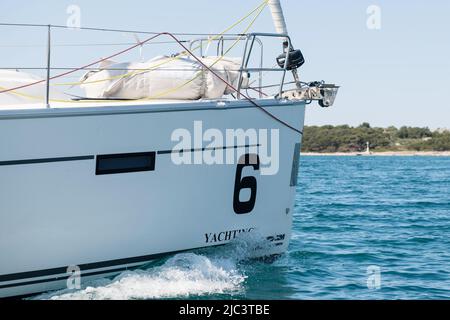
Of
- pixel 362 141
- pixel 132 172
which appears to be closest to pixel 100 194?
pixel 132 172

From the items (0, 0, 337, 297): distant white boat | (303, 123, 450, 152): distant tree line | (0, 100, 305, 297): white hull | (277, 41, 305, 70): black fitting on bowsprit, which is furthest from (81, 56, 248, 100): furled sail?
(303, 123, 450, 152): distant tree line

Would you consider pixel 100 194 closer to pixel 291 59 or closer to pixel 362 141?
pixel 291 59

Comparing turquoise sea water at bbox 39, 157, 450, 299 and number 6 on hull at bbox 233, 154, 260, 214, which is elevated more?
number 6 on hull at bbox 233, 154, 260, 214

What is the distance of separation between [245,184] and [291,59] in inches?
67.8

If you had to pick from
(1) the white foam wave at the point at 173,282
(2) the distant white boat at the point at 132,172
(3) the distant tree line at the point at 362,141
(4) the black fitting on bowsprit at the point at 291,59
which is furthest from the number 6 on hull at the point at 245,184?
(3) the distant tree line at the point at 362,141

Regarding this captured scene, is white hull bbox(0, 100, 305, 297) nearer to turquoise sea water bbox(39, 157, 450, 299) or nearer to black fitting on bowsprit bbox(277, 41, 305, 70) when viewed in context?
turquoise sea water bbox(39, 157, 450, 299)

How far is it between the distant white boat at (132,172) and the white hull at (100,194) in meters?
0.01

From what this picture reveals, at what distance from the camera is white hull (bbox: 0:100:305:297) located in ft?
24.7

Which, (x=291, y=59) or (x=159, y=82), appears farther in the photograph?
(x=291, y=59)

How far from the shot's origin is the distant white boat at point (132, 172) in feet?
24.8

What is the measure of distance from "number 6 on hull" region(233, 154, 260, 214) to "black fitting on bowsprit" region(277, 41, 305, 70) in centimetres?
132

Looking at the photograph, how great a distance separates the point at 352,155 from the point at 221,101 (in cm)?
8381

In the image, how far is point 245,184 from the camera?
29.9 feet
